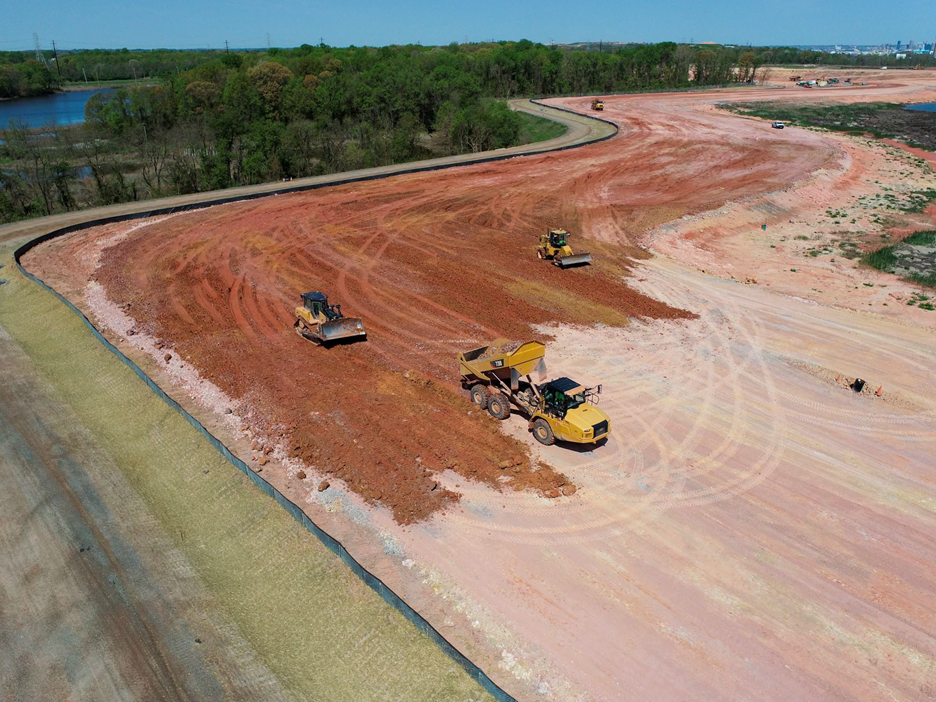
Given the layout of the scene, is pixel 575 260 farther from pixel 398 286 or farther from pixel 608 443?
pixel 608 443

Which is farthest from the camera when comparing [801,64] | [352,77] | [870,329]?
[801,64]

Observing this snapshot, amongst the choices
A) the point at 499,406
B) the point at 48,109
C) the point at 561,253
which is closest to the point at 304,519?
the point at 499,406

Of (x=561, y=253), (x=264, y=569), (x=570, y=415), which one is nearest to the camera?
(x=264, y=569)

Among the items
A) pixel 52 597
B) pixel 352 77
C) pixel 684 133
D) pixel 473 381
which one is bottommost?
pixel 52 597

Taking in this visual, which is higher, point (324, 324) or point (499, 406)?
point (324, 324)

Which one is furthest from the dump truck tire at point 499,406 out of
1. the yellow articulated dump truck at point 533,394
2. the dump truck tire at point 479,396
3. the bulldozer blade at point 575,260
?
the bulldozer blade at point 575,260

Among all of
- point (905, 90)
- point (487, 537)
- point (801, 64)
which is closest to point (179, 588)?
point (487, 537)

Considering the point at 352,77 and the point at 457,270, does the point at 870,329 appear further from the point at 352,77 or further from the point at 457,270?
the point at 352,77
